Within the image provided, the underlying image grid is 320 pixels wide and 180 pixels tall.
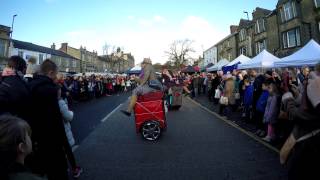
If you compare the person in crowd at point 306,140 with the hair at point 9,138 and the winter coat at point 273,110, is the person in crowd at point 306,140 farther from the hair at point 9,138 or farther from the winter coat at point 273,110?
the winter coat at point 273,110

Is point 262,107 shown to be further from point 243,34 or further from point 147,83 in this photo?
point 243,34

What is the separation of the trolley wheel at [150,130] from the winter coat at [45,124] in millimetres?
4529

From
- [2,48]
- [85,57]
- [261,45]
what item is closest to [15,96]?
[261,45]

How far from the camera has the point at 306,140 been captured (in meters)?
3.67

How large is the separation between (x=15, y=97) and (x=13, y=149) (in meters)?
1.90

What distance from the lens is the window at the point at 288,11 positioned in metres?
33.8

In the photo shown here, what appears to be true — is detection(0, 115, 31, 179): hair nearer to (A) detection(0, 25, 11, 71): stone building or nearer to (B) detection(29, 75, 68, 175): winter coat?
(B) detection(29, 75, 68, 175): winter coat

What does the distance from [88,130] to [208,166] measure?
17.8ft

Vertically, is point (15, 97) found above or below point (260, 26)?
below

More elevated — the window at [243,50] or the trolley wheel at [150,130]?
the window at [243,50]

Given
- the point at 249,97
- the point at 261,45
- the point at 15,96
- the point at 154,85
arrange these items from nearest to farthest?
1. the point at 15,96
2. the point at 154,85
3. the point at 249,97
4. the point at 261,45

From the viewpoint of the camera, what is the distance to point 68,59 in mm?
77500


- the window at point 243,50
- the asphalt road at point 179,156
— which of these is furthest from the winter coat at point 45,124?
the window at point 243,50

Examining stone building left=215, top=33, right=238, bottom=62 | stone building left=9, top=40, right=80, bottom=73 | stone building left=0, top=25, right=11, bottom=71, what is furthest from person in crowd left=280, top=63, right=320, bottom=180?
stone building left=215, top=33, right=238, bottom=62
